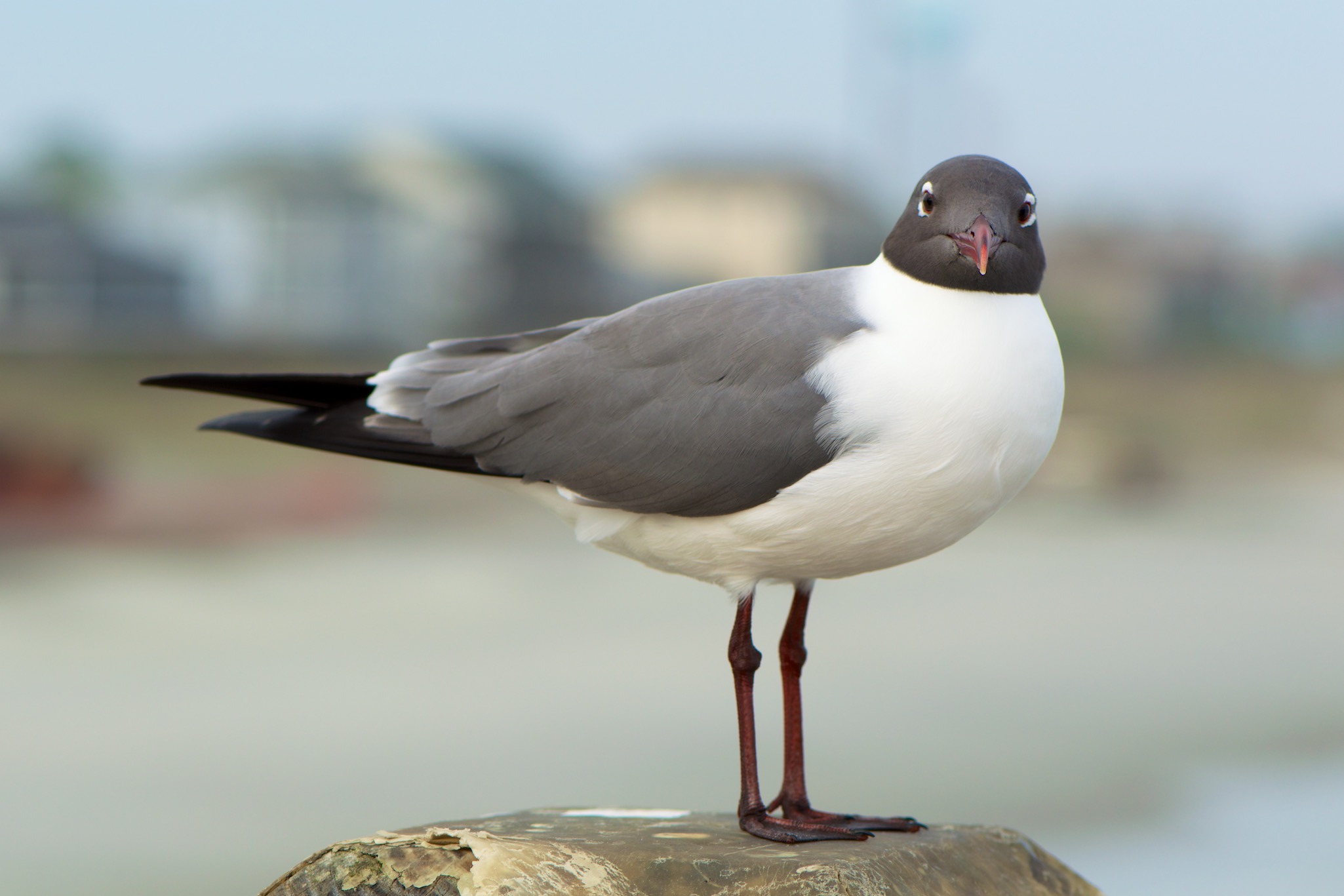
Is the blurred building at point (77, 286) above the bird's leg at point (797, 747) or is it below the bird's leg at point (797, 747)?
above

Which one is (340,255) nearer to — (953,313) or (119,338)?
(119,338)

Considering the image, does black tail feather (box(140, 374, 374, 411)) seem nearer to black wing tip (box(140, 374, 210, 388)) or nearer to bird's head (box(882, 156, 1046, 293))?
black wing tip (box(140, 374, 210, 388))

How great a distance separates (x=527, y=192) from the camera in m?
40.1

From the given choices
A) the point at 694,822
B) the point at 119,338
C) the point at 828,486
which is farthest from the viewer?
the point at 119,338

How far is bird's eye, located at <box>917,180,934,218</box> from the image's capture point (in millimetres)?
4219

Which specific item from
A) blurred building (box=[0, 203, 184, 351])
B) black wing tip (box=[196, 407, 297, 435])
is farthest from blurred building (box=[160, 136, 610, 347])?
black wing tip (box=[196, 407, 297, 435])

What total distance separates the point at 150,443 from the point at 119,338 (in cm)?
370

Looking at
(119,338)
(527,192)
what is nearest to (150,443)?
(119,338)

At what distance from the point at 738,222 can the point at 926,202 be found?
50.3 m

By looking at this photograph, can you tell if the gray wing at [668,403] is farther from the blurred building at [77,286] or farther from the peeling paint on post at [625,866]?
the blurred building at [77,286]

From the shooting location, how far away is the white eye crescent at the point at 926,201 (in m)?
4.22

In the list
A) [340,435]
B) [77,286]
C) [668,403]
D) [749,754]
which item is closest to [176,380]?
[340,435]

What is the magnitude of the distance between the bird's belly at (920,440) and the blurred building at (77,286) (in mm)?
30099

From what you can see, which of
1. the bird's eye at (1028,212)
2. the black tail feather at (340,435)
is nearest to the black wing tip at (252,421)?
the black tail feather at (340,435)
